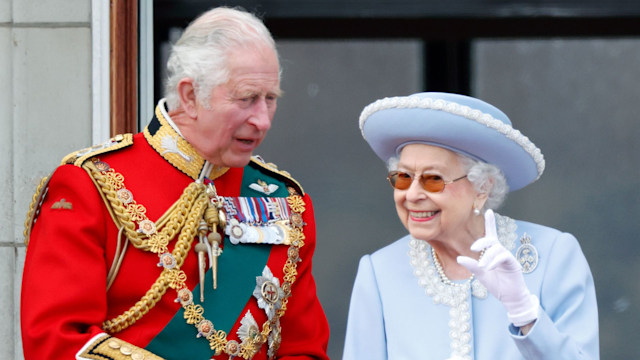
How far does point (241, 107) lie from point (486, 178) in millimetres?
702

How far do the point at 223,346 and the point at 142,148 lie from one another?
582 mm

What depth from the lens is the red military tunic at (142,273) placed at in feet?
9.38

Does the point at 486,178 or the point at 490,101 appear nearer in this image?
the point at 486,178

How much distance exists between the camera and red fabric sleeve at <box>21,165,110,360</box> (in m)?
2.84

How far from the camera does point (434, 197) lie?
307 centimetres

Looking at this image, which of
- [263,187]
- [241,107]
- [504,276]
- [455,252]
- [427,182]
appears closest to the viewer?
[504,276]

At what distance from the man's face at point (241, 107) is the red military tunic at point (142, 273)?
0.12 meters

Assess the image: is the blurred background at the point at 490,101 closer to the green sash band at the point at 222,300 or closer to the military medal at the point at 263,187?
the military medal at the point at 263,187

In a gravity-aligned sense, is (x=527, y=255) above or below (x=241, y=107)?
below

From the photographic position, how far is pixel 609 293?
4.86m

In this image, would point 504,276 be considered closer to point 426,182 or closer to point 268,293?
point 426,182

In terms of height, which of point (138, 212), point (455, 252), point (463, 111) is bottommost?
point (455, 252)

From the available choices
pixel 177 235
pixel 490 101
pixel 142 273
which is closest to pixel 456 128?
pixel 177 235

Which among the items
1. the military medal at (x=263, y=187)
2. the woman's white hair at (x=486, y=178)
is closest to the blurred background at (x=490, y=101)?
the military medal at (x=263, y=187)
